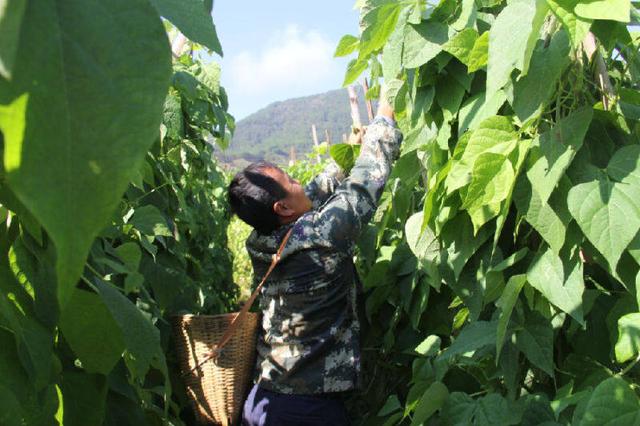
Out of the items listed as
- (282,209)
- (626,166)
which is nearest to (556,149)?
(626,166)

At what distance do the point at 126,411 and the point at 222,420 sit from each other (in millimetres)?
1636

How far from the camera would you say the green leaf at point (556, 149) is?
1.11m

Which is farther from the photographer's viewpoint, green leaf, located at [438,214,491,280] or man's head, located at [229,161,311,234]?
man's head, located at [229,161,311,234]

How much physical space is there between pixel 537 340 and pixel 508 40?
1.94 ft

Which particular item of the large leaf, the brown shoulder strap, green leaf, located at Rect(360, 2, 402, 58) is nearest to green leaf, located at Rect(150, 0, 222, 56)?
the large leaf

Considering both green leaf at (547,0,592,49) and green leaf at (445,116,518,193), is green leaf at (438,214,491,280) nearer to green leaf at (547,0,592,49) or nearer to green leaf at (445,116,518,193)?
green leaf at (445,116,518,193)

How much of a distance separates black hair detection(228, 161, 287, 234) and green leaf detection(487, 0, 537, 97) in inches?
58.7

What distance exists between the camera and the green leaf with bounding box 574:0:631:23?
911 mm

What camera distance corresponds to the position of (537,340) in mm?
1308

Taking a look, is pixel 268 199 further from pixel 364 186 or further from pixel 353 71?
pixel 353 71

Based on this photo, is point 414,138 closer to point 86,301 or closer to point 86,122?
point 86,301

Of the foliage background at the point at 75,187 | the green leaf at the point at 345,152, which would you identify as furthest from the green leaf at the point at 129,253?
the green leaf at the point at 345,152

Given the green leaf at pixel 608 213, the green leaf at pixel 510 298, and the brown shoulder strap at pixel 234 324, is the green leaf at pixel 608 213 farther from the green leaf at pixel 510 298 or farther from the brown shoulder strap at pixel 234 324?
the brown shoulder strap at pixel 234 324

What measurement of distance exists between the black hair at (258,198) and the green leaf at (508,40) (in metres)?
1.49
